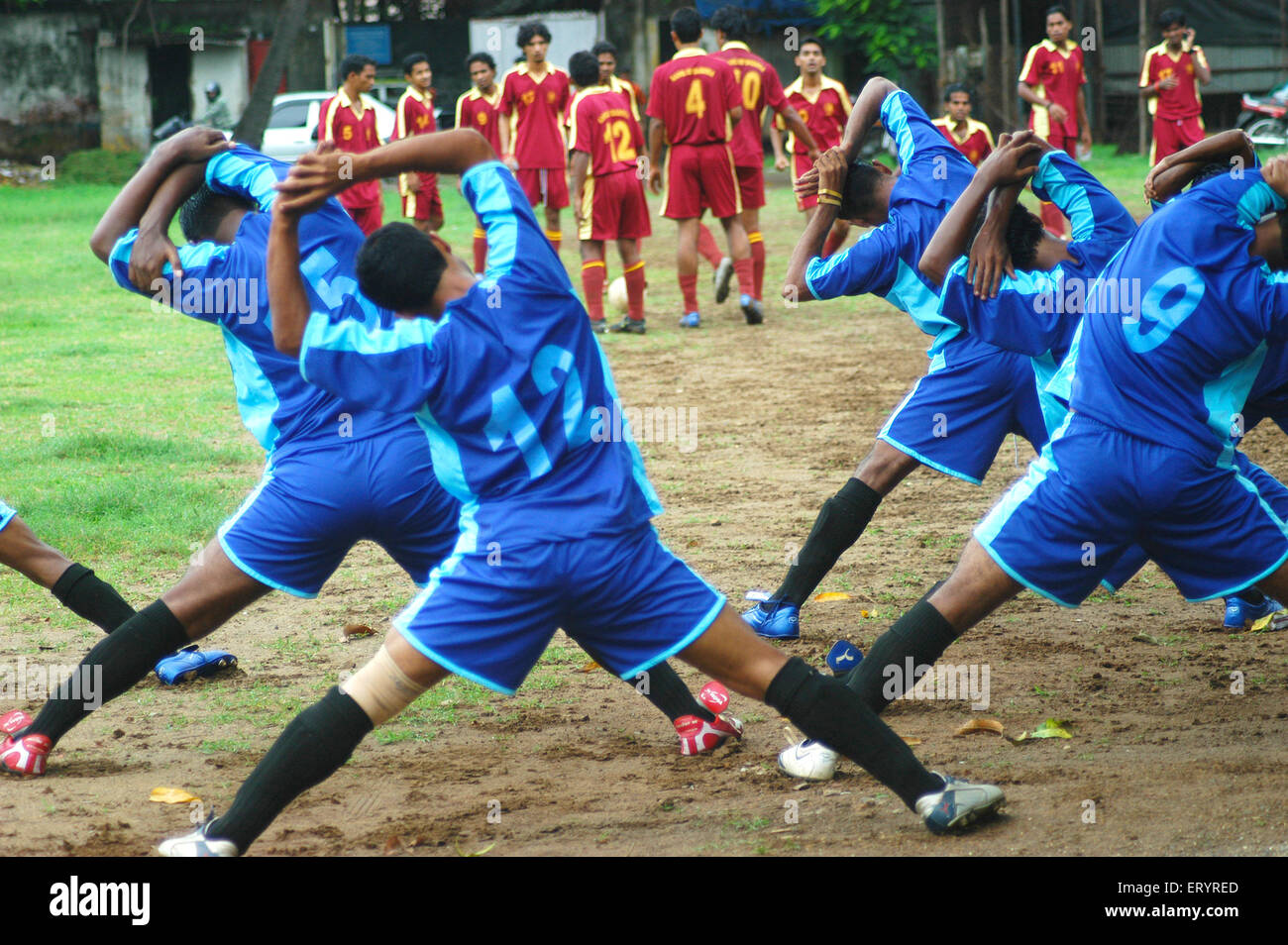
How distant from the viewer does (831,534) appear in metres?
5.10

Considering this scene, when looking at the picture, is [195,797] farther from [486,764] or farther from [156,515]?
[156,515]

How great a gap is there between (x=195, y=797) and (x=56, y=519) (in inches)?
127

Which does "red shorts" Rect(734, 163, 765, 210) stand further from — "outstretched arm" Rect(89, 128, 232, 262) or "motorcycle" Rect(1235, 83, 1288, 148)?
"motorcycle" Rect(1235, 83, 1288, 148)

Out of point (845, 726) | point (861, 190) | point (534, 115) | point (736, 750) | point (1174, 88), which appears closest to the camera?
point (845, 726)

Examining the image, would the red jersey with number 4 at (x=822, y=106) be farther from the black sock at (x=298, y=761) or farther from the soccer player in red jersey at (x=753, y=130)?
the black sock at (x=298, y=761)

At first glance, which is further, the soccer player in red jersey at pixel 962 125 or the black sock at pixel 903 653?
the soccer player in red jersey at pixel 962 125

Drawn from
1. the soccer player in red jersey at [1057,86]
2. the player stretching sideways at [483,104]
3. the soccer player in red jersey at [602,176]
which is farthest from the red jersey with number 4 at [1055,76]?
the soccer player in red jersey at [602,176]

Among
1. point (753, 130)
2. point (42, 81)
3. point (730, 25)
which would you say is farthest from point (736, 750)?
point (42, 81)

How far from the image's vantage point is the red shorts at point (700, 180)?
11570 mm

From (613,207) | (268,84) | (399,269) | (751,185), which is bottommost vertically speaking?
(399,269)

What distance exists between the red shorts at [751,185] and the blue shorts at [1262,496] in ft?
26.3

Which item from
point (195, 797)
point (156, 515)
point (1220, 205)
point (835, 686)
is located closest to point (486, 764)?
point (195, 797)

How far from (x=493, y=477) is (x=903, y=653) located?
4.25ft

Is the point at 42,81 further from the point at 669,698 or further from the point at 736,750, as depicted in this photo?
the point at 736,750
